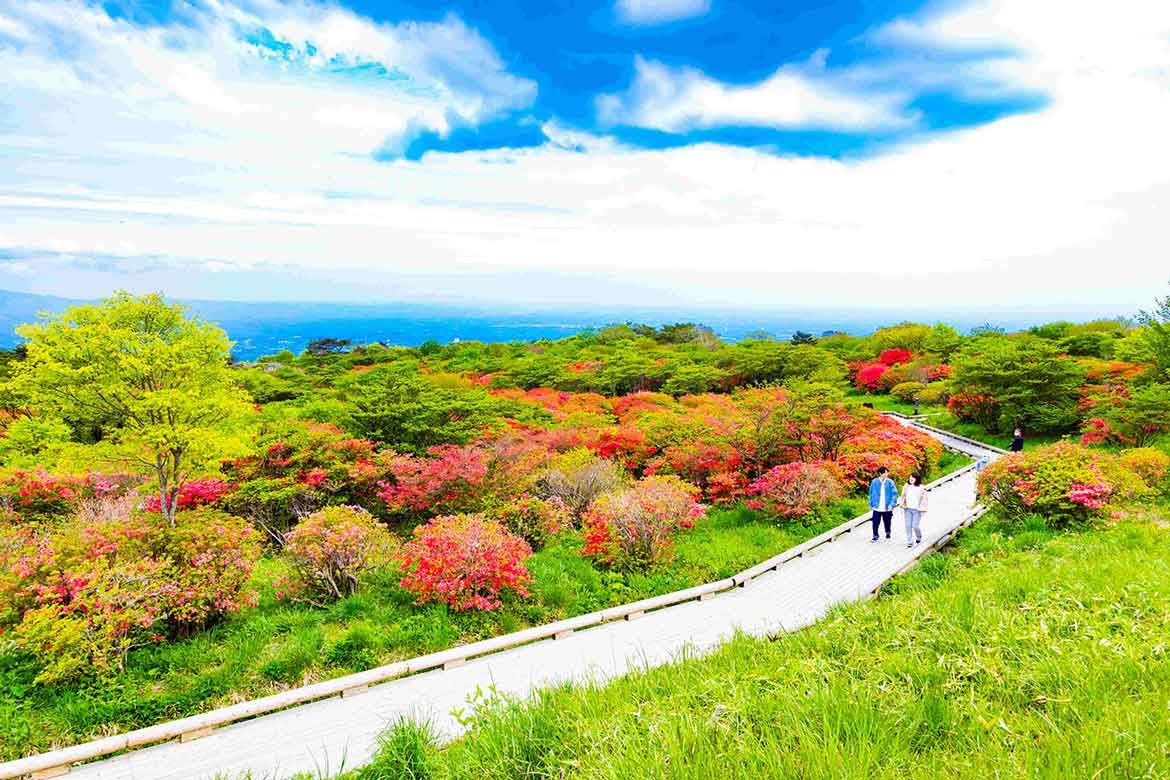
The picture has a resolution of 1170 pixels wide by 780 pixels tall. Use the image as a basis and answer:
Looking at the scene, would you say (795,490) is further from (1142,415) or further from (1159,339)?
(1159,339)

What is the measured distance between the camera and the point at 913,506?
10.8 m

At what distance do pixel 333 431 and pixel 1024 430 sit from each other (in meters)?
27.5

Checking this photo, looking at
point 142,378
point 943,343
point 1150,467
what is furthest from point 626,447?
point 943,343

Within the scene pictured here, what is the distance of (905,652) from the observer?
436 centimetres

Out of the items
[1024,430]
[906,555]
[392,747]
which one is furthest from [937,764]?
[1024,430]

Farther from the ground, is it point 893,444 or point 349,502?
point 893,444

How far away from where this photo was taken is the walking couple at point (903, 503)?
1075 centimetres

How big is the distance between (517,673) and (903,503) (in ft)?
27.0

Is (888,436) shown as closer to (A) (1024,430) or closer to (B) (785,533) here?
(B) (785,533)

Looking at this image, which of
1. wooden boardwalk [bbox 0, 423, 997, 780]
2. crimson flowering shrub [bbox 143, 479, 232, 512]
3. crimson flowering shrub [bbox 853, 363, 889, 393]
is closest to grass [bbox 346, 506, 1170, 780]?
wooden boardwalk [bbox 0, 423, 997, 780]

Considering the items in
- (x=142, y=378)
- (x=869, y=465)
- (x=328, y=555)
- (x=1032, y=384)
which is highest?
(x=142, y=378)

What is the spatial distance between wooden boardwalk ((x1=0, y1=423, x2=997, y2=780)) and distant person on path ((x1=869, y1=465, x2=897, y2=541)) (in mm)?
468

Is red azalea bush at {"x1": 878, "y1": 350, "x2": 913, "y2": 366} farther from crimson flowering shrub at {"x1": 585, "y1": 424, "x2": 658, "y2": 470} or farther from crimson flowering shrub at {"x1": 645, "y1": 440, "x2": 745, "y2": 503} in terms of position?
crimson flowering shrub at {"x1": 585, "y1": 424, "x2": 658, "y2": 470}

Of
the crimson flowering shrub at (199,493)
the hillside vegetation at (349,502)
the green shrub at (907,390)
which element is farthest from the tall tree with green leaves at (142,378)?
the green shrub at (907,390)
